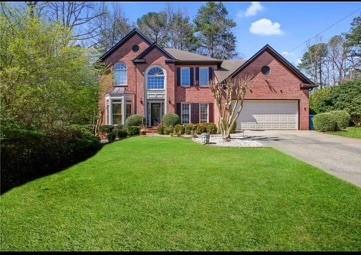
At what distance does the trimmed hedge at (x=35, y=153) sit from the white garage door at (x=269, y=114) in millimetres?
14930

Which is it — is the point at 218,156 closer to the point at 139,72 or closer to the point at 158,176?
the point at 158,176

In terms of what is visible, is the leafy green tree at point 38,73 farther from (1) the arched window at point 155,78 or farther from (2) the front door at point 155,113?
(2) the front door at point 155,113

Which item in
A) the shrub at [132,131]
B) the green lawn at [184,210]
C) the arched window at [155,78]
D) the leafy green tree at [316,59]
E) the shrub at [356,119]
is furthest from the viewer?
the arched window at [155,78]

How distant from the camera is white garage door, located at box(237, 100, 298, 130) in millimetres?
26266

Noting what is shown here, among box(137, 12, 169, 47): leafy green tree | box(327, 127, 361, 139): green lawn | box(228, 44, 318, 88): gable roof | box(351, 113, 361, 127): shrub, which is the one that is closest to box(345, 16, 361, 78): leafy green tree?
box(327, 127, 361, 139): green lawn

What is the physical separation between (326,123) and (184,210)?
64.1 feet

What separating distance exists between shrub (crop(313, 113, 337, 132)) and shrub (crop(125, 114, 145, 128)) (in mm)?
11647

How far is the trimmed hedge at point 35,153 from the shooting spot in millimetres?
8414

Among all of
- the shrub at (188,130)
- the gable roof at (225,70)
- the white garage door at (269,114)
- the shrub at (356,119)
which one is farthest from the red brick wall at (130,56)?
the shrub at (356,119)

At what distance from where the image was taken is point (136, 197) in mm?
6559

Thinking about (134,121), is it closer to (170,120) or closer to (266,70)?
(170,120)

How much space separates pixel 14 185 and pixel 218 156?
5.93 meters

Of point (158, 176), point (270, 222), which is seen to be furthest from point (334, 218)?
point (158, 176)

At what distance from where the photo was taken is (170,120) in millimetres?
26016
